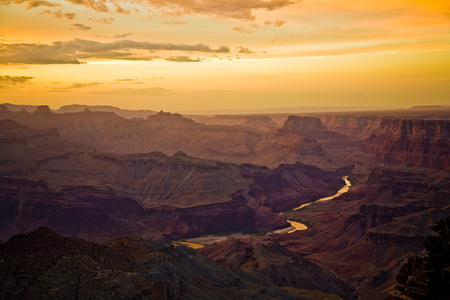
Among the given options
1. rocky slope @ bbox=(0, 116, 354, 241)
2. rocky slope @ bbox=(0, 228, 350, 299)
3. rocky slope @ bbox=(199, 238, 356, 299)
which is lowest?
rocky slope @ bbox=(0, 116, 354, 241)

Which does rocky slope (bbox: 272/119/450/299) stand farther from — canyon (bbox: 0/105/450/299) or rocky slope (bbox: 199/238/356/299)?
rocky slope (bbox: 199/238/356/299)

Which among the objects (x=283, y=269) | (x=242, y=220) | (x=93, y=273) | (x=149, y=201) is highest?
(x=93, y=273)

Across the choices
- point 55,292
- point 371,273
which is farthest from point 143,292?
point 371,273

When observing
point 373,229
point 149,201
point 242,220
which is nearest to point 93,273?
point 373,229

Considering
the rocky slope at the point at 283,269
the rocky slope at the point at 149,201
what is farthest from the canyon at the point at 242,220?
the rocky slope at the point at 149,201

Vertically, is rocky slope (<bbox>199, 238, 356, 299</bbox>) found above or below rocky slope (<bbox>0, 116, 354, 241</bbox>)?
above

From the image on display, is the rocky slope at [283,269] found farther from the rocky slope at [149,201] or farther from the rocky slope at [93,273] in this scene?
the rocky slope at [149,201]

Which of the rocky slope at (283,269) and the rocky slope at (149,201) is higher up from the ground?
the rocky slope at (283,269)

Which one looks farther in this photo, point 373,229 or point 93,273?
point 373,229

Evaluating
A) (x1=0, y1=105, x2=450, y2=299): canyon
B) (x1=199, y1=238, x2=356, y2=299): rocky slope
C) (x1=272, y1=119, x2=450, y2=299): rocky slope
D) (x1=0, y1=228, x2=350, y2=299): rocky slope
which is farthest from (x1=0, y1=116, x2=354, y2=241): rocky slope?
(x1=0, y1=228, x2=350, y2=299): rocky slope

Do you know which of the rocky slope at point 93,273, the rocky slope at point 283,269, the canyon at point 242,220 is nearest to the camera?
the rocky slope at point 93,273

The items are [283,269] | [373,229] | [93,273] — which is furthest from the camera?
[373,229]

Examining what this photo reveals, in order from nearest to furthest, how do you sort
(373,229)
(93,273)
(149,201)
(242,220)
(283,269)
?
(93,273), (283,269), (373,229), (242,220), (149,201)

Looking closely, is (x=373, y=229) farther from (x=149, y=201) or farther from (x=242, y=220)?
(x=149, y=201)
